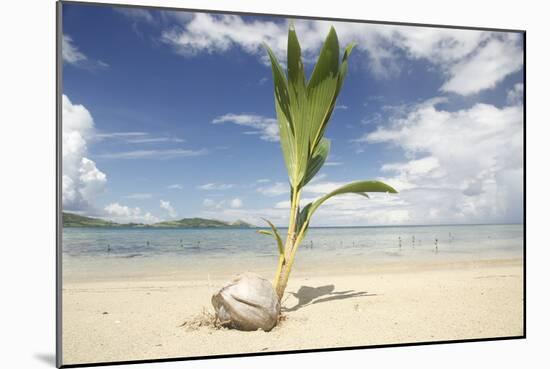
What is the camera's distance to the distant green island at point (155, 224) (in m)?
2.93

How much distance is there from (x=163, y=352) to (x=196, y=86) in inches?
68.1

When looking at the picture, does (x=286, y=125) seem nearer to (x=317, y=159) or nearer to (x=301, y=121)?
(x=301, y=121)

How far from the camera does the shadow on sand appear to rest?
352 cm

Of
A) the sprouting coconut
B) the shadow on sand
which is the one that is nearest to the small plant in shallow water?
the sprouting coconut

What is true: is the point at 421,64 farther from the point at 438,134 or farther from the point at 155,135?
the point at 155,135

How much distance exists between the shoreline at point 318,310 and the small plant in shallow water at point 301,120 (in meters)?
0.41

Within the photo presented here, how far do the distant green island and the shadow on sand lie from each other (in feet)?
2.01

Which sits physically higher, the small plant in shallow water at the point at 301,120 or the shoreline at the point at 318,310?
the small plant in shallow water at the point at 301,120

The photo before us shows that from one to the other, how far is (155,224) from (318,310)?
1.25 meters

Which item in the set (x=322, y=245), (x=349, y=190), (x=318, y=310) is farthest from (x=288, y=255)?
(x=322, y=245)

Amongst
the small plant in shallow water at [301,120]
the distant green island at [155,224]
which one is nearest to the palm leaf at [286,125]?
the small plant in shallow water at [301,120]

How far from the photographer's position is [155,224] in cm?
350

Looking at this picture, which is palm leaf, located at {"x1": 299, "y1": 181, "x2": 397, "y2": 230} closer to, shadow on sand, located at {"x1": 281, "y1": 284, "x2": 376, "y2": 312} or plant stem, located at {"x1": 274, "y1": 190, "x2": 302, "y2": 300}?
plant stem, located at {"x1": 274, "y1": 190, "x2": 302, "y2": 300}

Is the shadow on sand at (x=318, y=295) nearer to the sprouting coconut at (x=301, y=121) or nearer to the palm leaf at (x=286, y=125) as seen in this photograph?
the sprouting coconut at (x=301, y=121)
